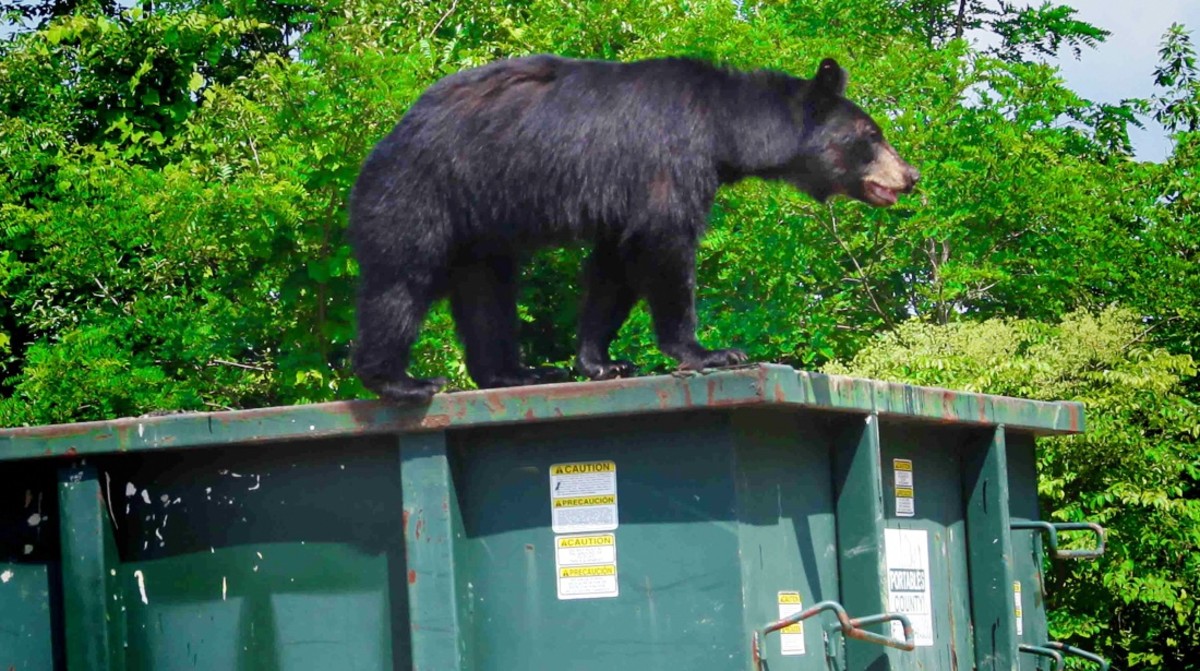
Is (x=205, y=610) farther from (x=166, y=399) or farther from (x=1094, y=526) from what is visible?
(x=166, y=399)

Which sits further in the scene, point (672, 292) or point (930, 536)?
point (672, 292)

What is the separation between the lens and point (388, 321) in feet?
15.8

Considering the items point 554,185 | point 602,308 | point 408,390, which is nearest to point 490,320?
point 602,308

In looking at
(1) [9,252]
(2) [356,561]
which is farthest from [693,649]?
(1) [9,252]

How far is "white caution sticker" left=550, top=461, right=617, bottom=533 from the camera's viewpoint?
363cm

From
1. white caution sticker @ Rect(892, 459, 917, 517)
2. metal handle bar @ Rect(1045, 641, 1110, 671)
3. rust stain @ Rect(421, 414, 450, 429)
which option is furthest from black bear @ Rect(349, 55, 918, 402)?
metal handle bar @ Rect(1045, 641, 1110, 671)

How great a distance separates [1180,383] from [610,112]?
1249 cm

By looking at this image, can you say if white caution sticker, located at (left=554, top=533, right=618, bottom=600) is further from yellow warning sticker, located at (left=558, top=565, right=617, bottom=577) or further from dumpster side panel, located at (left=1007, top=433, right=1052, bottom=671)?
dumpster side panel, located at (left=1007, top=433, right=1052, bottom=671)

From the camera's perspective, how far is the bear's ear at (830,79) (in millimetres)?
5832

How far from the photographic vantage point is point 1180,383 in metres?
16.2

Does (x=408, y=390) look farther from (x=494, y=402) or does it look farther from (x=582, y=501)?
(x=582, y=501)

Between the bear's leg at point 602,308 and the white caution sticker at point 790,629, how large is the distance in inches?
69.7

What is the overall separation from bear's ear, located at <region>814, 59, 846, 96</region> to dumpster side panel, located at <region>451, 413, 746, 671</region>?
8.37 ft

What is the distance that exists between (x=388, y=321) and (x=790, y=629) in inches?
66.3
